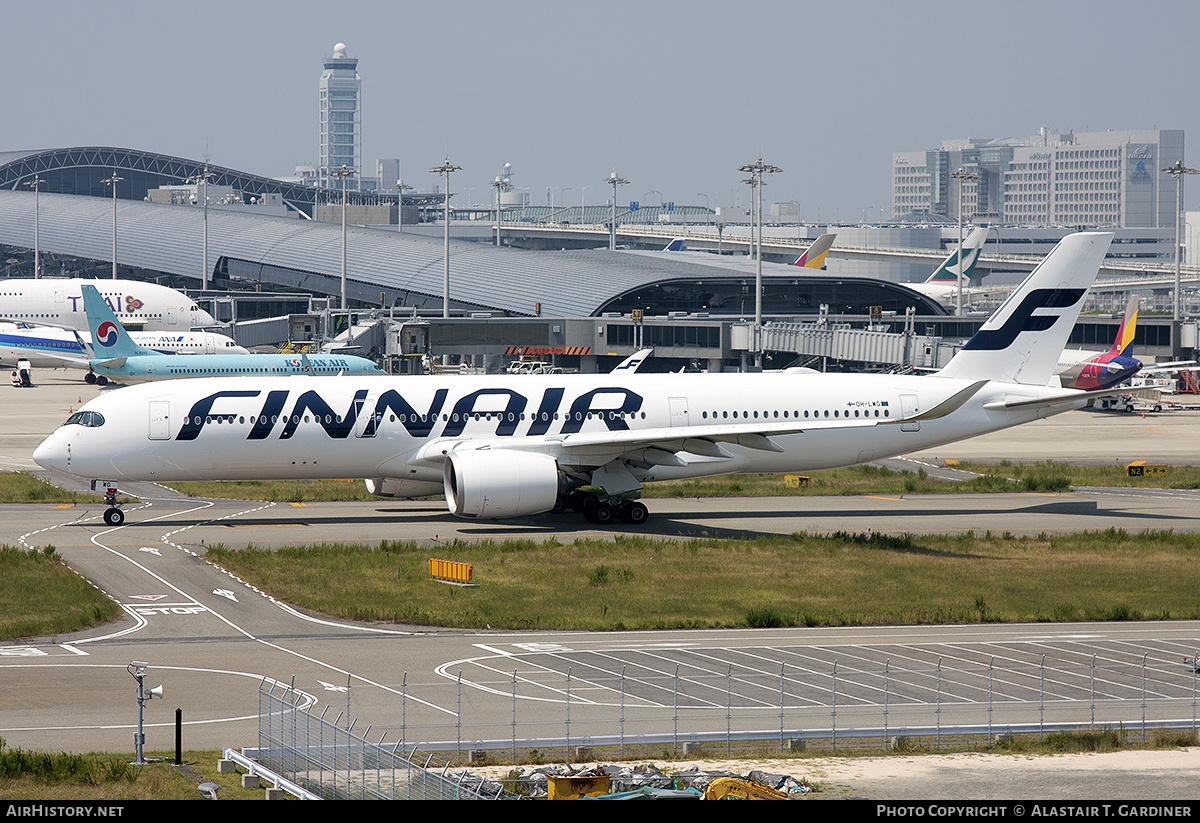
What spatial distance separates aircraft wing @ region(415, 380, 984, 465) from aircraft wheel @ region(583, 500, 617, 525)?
5.78ft

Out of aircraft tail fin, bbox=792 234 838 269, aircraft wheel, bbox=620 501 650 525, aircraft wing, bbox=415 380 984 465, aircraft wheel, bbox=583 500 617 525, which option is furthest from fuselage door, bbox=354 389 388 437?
aircraft tail fin, bbox=792 234 838 269

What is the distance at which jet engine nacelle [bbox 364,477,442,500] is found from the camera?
4606cm

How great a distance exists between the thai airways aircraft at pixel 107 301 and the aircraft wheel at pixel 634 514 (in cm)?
10265

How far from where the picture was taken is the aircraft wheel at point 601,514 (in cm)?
4512

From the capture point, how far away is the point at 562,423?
4566 cm

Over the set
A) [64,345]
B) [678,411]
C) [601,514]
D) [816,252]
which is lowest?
[601,514]

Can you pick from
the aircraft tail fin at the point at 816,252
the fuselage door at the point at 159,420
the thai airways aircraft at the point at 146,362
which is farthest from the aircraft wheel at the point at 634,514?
the aircraft tail fin at the point at 816,252

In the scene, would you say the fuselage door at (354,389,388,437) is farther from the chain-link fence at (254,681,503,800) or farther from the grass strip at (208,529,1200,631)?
the chain-link fence at (254,681,503,800)

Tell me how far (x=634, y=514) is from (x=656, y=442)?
3287mm

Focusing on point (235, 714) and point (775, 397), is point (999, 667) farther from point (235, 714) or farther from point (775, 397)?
point (775, 397)

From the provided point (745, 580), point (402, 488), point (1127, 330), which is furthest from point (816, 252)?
point (745, 580)

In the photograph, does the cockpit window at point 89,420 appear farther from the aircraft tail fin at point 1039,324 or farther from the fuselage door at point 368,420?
the aircraft tail fin at point 1039,324

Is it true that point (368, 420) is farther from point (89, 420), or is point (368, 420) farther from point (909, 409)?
point (909, 409)
